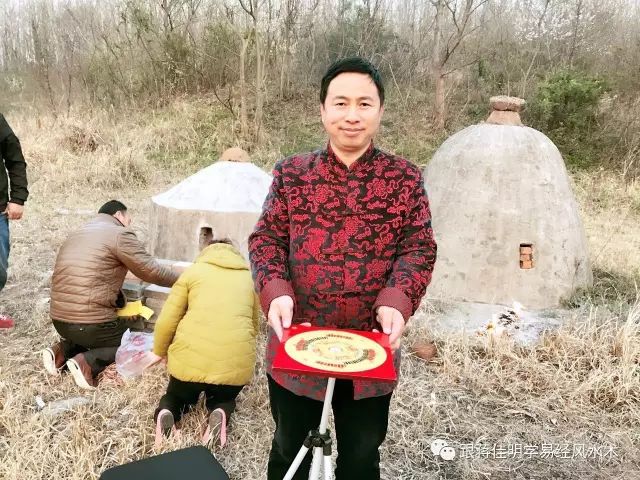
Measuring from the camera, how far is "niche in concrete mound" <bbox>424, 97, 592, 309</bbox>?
505 cm

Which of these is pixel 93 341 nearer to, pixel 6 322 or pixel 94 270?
pixel 94 270

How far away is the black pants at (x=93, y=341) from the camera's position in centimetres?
366

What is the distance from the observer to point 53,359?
3.66 m

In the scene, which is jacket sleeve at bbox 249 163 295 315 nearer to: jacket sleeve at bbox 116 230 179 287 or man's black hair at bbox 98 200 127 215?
jacket sleeve at bbox 116 230 179 287

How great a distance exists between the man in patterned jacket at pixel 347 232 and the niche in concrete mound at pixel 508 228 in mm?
3433

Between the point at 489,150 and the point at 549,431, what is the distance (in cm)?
265

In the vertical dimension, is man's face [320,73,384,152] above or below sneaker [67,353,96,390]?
above

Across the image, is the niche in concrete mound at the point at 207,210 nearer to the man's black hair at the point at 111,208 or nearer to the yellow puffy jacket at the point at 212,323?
the man's black hair at the point at 111,208

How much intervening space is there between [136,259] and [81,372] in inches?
30.8

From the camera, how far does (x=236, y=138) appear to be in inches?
474

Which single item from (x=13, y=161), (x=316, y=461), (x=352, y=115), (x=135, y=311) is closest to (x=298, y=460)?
(x=316, y=461)

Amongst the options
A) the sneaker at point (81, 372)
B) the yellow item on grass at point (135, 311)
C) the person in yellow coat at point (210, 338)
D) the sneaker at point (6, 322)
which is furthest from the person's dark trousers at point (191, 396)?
the sneaker at point (6, 322)

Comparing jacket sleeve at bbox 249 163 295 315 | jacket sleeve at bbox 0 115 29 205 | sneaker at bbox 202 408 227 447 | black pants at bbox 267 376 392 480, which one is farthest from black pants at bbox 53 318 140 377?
jacket sleeve at bbox 249 163 295 315

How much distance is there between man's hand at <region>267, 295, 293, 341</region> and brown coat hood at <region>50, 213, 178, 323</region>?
2.38 meters
